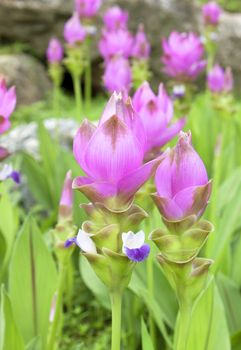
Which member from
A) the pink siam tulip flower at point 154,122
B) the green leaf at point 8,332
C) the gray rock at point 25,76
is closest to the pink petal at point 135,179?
the pink siam tulip flower at point 154,122

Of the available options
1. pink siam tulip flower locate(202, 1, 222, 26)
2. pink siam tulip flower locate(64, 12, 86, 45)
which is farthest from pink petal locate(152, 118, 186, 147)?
pink siam tulip flower locate(202, 1, 222, 26)

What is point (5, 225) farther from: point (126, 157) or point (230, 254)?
point (126, 157)

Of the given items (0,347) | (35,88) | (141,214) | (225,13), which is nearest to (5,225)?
(0,347)

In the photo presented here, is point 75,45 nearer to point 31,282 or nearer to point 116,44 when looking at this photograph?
point 116,44

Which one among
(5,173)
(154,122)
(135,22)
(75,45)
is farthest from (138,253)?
(135,22)

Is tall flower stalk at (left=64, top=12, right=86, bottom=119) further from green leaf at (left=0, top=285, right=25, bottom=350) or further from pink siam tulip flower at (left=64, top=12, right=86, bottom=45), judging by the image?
green leaf at (left=0, top=285, right=25, bottom=350)

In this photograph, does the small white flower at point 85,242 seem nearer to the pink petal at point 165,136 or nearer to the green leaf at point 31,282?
the pink petal at point 165,136
